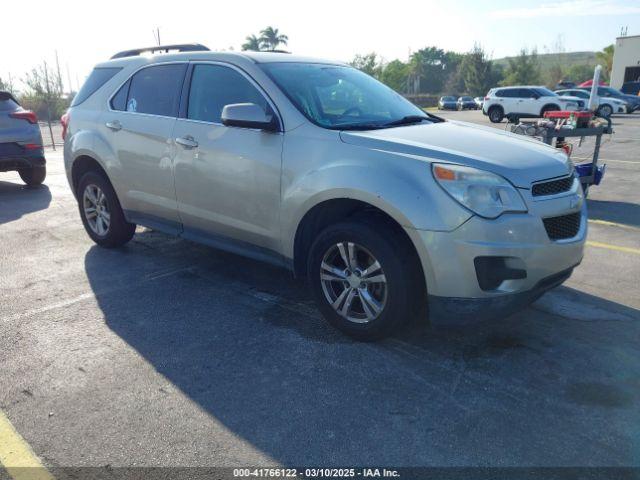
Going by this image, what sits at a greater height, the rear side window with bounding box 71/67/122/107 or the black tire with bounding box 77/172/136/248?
the rear side window with bounding box 71/67/122/107

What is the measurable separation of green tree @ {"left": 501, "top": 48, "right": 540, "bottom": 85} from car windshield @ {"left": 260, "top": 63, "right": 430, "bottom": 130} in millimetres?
71991

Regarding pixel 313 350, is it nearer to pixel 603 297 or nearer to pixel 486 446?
pixel 486 446

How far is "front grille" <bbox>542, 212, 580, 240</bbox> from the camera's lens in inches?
124

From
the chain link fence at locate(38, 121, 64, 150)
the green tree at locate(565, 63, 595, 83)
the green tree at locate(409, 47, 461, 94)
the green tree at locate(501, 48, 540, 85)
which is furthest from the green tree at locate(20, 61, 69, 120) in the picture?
the green tree at locate(565, 63, 595, 83)

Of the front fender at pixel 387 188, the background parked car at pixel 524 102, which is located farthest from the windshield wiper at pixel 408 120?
the background parked car at pixel 524 102

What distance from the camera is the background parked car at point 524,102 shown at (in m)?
25.4

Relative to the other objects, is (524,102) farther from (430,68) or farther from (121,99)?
(430,68)

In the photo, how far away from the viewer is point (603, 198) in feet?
25.6

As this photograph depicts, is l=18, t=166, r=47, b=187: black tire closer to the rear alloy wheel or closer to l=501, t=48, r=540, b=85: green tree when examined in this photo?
the rear alloy wheel

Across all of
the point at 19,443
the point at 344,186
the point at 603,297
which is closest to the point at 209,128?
the point at 344,186

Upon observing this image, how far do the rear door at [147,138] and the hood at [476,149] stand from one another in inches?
70.7

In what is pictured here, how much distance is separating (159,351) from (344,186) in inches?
61.8

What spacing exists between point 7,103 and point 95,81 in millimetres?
4432

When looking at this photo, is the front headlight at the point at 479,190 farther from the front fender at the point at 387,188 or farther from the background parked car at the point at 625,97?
the background parked car at the point at 625,97
